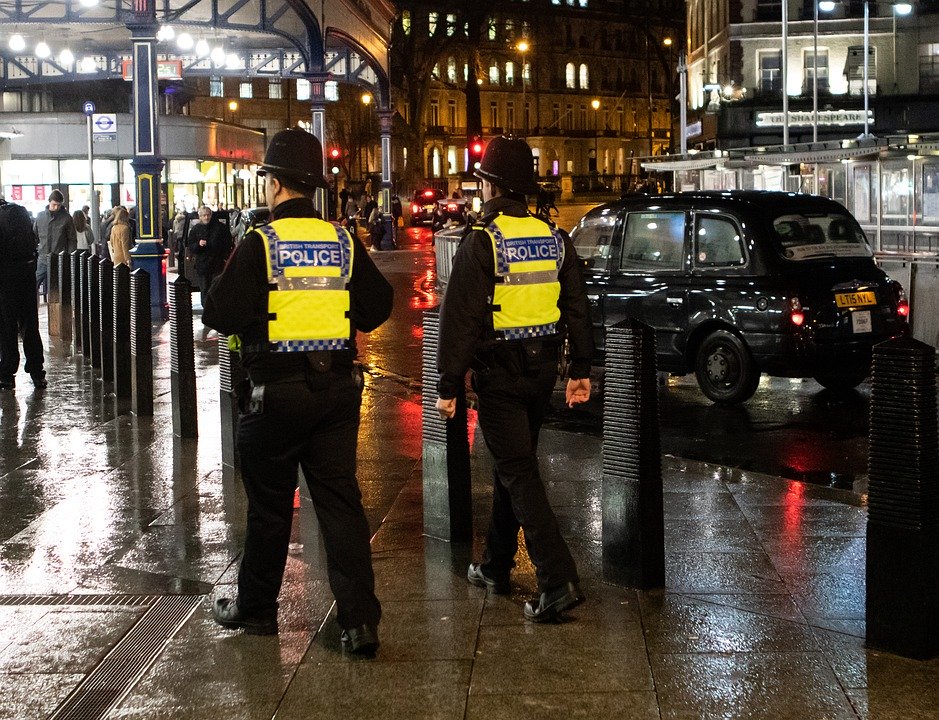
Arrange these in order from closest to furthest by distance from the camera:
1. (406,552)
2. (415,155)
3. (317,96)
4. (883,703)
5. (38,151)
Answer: (883,703), (406,552), (317,96), (38,151), (415,155)

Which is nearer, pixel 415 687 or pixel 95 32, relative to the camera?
pixel 415 687

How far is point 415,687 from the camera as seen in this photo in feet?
16.0

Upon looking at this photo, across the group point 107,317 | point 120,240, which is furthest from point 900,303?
point 120,240

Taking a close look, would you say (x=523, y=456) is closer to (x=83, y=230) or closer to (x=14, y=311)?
(x=14, y=311)

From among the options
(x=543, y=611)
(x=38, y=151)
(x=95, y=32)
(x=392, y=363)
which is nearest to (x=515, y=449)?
(x=543, y=611)

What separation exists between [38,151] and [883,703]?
40077mm

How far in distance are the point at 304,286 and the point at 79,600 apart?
1.95 metres

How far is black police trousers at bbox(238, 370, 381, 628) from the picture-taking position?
17.1ft

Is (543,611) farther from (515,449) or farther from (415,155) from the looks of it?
(415,155)

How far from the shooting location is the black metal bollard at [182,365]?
10.3 meters

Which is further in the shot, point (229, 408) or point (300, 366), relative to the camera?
point (229, 408)

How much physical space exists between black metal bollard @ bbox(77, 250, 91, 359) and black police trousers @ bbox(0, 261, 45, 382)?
1608 millimetres

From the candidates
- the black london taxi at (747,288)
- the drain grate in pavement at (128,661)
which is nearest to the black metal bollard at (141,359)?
the black london taxi at (747,288)

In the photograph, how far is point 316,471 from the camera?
5.30 metres
